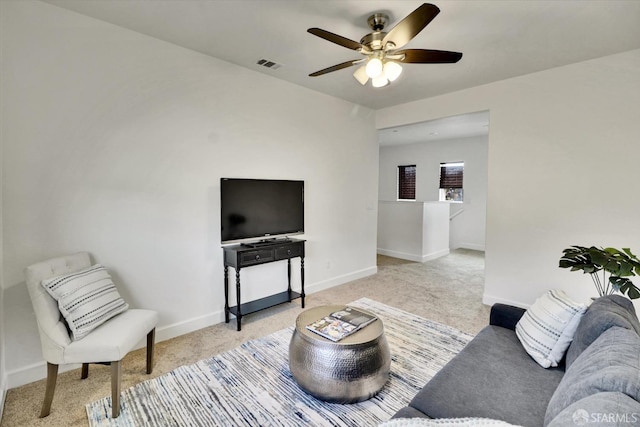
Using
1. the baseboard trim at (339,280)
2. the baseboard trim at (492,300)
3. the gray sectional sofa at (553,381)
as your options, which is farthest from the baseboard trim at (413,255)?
the gray sectional sofa at (553,381)

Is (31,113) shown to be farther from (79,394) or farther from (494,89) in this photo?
(494,89)

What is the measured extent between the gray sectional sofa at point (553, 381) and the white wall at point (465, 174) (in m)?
6.14

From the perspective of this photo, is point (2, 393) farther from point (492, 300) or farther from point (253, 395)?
point (492, 300)

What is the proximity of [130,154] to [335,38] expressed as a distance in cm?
199

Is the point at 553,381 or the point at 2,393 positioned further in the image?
the point at 2,393

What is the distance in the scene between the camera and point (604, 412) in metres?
0.80

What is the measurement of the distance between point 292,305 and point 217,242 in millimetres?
1252

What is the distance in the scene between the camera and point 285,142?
151 inches

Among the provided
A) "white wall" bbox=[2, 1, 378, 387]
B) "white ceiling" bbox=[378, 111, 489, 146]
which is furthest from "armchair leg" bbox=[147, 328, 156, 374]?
"white ceiling" bbox=[378, 111, 489, 146]

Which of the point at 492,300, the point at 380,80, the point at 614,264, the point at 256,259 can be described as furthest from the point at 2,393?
the point at 492,300

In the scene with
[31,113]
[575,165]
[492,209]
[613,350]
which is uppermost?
[31,113]

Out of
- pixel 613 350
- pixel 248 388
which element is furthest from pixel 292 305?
pixel 613 350

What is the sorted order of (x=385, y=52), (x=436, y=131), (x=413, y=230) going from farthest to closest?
(x=436, y=131) < (x=413, y=230) < (x=385, y=52)

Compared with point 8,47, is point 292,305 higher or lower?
lower
